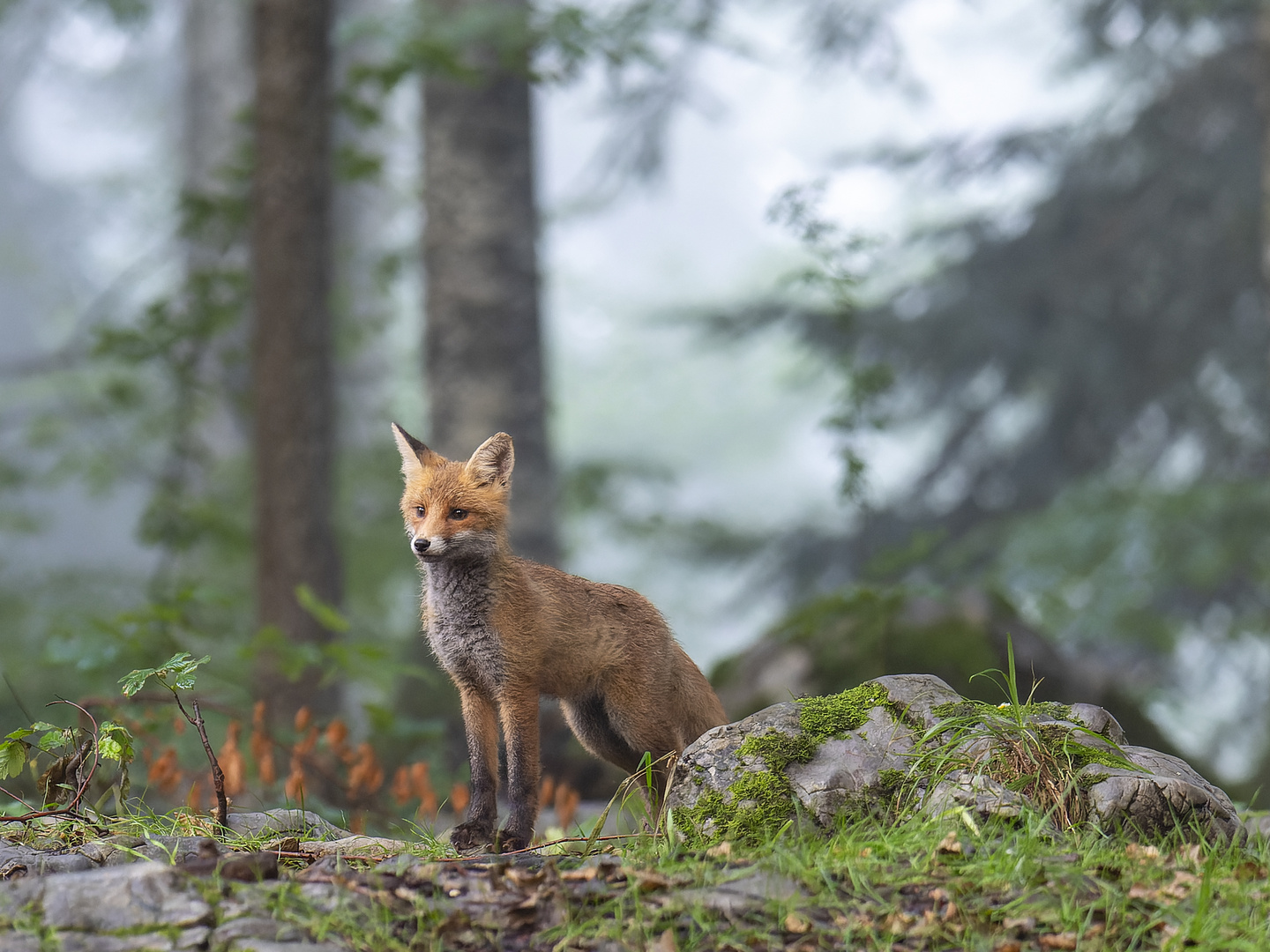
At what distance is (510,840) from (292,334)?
184 inches

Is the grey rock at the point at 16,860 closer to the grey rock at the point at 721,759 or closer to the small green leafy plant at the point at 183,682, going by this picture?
the small green leafy plant at the point at 183,682

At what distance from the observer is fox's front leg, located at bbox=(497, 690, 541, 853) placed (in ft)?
11.4

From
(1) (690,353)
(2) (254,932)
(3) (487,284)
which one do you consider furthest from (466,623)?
(1) (690,353)

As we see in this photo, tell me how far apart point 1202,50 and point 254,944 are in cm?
1223

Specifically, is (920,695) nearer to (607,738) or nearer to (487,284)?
(607,738)

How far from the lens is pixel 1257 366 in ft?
35.2

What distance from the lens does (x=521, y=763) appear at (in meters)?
3.48

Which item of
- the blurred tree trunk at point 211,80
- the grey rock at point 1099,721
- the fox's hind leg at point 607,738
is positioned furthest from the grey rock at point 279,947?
the blurred tree trunk at point 211,80

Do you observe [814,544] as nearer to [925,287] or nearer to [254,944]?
[925,287]

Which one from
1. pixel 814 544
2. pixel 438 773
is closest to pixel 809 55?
pixel 814 544

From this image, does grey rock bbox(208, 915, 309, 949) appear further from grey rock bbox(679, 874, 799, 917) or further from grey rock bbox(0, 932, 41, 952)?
grey rock bbox(679, 874, 799, 917)

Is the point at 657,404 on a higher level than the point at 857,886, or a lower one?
higher

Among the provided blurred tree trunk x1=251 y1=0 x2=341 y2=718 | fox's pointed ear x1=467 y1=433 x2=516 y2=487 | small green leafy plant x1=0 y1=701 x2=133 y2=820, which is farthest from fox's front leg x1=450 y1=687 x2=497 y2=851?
blurred tree trunk x1=251 y1=0 x2=341 y2=718

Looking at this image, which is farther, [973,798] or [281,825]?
Answer: [281,825]
